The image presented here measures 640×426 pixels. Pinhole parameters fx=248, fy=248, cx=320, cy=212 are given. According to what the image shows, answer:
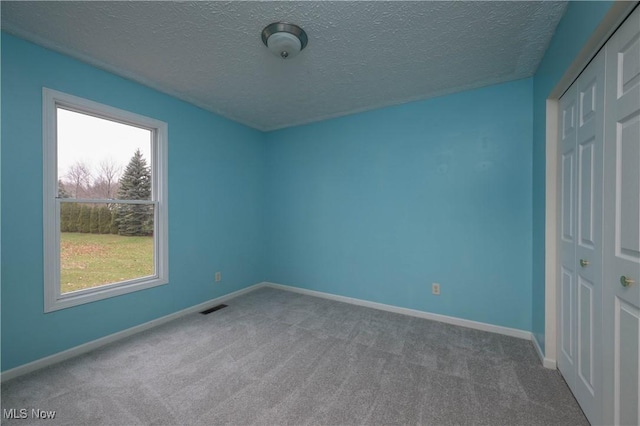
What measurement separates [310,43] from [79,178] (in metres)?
2.35

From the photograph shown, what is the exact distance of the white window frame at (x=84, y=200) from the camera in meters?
2.00

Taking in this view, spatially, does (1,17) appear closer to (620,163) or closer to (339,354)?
(339,354)

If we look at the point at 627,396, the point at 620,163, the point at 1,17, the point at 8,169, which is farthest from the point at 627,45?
the point at 8,169

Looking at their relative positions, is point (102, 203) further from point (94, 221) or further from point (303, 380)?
point (303, 380)

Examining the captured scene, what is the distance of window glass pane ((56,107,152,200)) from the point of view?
217 cm

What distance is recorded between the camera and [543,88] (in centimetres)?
208

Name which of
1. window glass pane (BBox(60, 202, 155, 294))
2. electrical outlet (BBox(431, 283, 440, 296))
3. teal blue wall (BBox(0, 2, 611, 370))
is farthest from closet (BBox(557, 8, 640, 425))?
window glass pane (BBox(60, 202, 155, 294))

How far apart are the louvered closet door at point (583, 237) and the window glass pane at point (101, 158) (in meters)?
3.73

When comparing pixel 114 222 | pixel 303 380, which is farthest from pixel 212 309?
pixel 303 380

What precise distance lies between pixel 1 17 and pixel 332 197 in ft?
10.5

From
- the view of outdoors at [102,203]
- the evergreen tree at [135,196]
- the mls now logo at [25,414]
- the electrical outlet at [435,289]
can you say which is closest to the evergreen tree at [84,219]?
the view of outdoors at [102,203]

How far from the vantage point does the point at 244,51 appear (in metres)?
2.06

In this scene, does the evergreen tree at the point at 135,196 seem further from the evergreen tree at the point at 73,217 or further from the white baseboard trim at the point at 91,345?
the white baseboard trim at the point at 91,345

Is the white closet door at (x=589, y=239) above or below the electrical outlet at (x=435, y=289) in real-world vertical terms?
above
